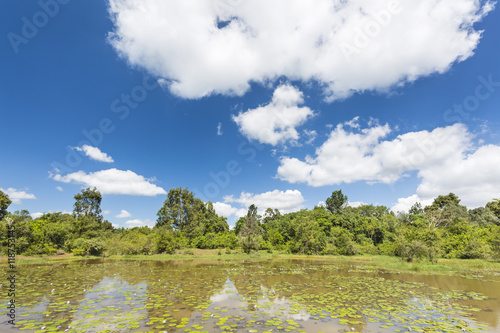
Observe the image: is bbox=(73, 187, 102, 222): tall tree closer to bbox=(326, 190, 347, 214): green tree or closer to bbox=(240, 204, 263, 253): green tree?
bbox=(240, 204, 263, 253): green tree

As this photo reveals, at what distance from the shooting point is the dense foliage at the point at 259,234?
30891 mm

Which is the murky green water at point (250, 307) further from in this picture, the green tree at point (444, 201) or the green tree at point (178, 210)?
the green tree at point (444, 201)

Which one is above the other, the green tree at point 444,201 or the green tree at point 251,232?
the green tree at point 444,201

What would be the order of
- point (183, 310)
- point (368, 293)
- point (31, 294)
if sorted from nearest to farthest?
point (183, 310), point (31, 294), point (368, 293)

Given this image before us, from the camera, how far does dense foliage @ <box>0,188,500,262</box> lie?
1216 inches

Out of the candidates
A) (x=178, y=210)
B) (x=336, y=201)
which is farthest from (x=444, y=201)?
(x=178, y=210)

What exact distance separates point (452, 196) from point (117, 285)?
290 ft

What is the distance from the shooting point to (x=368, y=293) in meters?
12.7

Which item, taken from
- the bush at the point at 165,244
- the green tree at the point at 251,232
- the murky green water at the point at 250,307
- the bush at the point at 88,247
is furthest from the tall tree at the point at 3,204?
the green tree at the point at 251,232

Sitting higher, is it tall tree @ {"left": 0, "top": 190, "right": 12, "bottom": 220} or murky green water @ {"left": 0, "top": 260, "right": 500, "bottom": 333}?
tall tree @ {"left": 0, "top": 190, "right": 12, "bottom": 220}

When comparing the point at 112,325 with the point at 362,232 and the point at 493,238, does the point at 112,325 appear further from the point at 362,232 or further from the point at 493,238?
the point at 362,232

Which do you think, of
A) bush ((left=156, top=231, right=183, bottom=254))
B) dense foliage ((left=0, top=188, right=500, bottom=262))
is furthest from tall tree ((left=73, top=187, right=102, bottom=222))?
bush ((left=156, top=231, right=183, bottom=254))

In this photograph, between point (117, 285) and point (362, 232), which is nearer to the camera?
point (117, 285)

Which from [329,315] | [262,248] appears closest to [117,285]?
[329,315]
